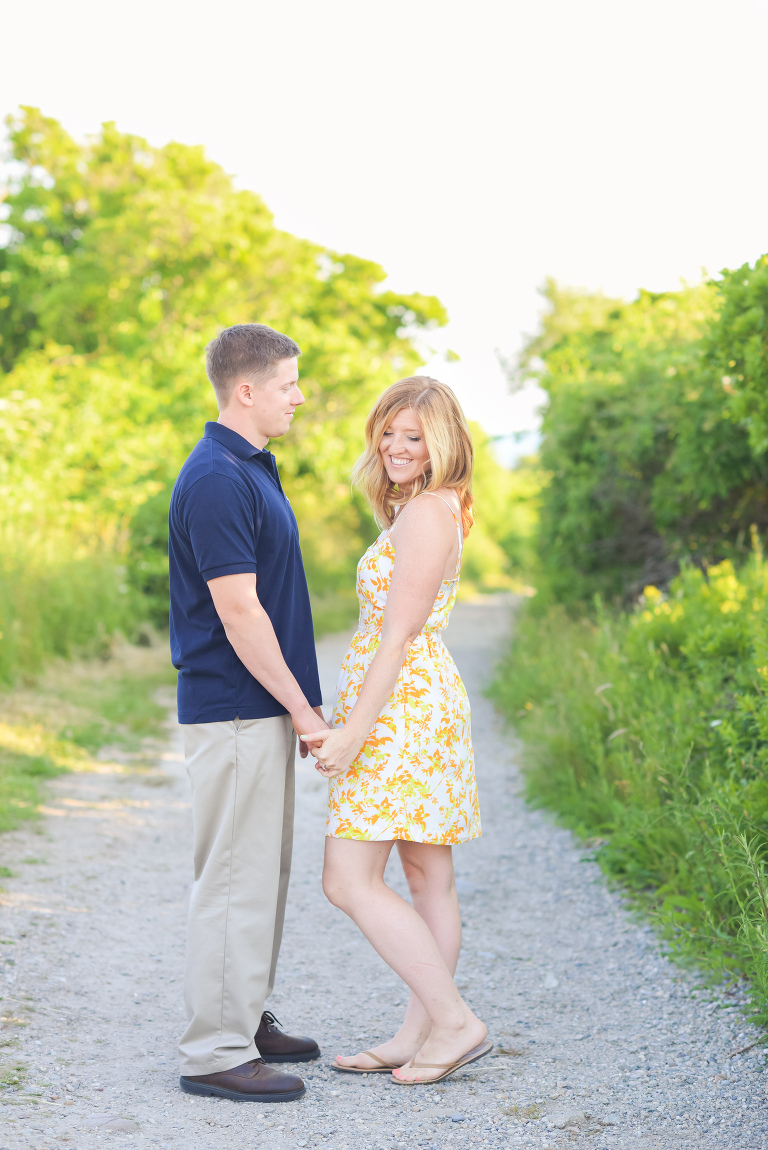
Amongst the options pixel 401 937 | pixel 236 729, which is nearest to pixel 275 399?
pixel 236 729

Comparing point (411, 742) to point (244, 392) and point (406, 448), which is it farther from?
point (244, 392)

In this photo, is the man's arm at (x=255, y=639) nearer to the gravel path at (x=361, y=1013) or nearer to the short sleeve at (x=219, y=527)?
the short sleeve at (x=219, y=527)

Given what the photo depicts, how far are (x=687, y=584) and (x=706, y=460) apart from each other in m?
2.04

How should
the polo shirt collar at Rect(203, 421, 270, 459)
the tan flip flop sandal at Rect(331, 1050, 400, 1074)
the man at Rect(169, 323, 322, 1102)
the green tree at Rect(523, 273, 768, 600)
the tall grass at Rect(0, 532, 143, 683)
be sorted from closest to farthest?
the man at Rect(169, 323, 322, 1102) < the polo shirt collar at Rect(203, 421, 270, 459) < the tan flip flop sandal at Rect(331, 1050, 400, 1074) < the green tree at Rect(523, 273, 768, 600) < the tall grass at Rect(0, 532, 143, 683)

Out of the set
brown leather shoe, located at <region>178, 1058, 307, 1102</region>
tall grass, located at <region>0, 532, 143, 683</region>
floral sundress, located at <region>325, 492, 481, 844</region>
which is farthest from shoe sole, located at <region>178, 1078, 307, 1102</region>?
tall grass, located at <region>0, 532, 143, 683</region>

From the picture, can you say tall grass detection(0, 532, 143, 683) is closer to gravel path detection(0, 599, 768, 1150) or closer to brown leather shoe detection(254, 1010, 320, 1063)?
gravel path detection(0, 599, 768, 1150)

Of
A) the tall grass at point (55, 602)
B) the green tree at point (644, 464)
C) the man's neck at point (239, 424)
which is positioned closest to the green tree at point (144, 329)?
the tall grass at point (55, 602)

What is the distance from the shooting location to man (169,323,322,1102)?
2760 mm

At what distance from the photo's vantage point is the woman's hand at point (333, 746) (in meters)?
2.74

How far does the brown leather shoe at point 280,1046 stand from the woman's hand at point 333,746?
0.93m

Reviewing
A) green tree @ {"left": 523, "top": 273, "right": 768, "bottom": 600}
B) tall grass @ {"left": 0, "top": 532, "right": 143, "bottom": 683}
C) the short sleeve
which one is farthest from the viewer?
tall grass @ {"left": 0, "top": 532, "right": 143, "bottom": 683}

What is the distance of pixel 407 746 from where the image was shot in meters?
2.86

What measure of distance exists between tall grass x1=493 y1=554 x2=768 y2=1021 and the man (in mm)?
1402

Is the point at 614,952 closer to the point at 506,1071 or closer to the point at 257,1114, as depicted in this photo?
the point at 506,1071
